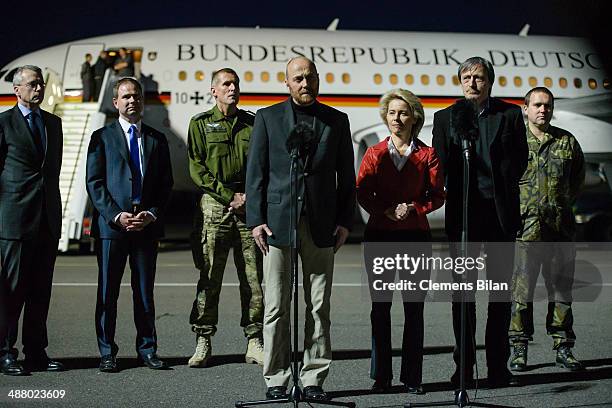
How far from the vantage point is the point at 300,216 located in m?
5.17

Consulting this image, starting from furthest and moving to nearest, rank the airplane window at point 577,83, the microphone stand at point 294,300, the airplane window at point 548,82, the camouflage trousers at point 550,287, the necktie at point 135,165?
the airplane window at point 577,83 → the airplane window at point 548,82 → the camouflage trousers at point 550,287 → the necktie at point 135,165 → the microphone stand at point 294,300

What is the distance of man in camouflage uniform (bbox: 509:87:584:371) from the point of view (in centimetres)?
622

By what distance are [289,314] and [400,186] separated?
3.21ft

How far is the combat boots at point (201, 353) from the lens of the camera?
612 cm

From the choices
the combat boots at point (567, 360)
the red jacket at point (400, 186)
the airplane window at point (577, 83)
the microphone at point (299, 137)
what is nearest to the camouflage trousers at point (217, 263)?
the red jacket at point (400, 186)

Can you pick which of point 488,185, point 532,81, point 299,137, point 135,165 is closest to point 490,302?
point 488,185

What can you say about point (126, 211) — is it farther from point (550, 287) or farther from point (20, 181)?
point (550, 287)

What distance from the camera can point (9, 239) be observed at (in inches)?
232

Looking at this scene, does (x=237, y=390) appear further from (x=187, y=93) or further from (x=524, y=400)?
(x=187, y=93)

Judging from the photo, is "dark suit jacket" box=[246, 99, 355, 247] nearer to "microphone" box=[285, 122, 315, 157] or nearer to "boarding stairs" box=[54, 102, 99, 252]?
"microphone" box=[285, 122, 315, 157]

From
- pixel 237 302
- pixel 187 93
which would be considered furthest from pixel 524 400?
pixel 187 93

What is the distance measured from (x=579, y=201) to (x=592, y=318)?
8725 millimetres

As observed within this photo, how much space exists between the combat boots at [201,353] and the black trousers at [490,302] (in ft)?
5.21

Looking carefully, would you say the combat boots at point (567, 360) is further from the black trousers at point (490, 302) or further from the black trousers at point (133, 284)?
the black trousers at point (133, 284)
